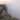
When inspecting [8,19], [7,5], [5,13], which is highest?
[7,5]

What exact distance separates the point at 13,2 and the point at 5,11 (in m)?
0.26

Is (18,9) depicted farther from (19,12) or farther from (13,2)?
(13,2)

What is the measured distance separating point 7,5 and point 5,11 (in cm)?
14

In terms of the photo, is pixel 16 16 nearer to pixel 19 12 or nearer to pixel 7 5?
pixel 19 12

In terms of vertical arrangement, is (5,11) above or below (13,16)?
above

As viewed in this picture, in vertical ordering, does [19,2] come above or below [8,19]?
above

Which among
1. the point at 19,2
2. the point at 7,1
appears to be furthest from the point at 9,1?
the point at 19,2

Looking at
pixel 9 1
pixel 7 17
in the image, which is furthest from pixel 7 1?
pixel 7 17

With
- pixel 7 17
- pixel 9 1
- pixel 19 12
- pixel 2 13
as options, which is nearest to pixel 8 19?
pixel 7 17

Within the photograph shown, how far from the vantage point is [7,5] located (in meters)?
0.68

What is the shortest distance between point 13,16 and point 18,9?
188mm

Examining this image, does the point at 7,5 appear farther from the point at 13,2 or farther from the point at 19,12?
the point at 19,12

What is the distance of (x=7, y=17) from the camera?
66 centimetres

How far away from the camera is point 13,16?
0.68 metres
